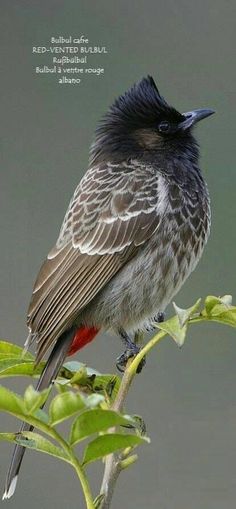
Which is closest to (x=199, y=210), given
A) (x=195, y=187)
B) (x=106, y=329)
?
(x=195, y=187)

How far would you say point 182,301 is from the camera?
3783mm

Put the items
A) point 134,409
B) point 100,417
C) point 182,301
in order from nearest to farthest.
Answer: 1. point 100,417
2. point 134,409
3. point 182,301

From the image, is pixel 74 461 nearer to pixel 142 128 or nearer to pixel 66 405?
pixel 66 405

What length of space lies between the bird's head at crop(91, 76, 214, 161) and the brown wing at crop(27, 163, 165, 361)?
82 millimetres

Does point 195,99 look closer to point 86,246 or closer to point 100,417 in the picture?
point 86,246

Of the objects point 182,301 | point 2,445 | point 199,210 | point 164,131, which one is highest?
point 164,131

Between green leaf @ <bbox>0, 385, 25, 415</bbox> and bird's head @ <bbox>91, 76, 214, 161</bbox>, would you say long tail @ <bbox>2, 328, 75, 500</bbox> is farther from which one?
bird's head @ <bbox>91, 76, 214, 161</bbox>

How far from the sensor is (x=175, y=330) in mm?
1151

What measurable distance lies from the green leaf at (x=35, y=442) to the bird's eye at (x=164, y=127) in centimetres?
153

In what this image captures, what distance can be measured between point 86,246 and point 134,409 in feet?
4.67

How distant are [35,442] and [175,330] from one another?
0.73ft

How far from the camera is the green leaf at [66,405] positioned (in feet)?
2.94

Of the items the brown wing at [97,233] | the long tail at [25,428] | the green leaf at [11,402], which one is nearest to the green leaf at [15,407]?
the green leaf at [11,402]

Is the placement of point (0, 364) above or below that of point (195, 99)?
below
